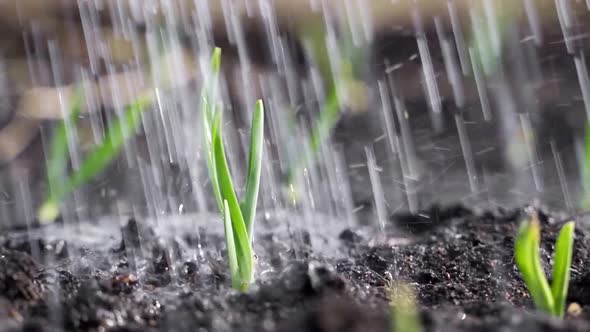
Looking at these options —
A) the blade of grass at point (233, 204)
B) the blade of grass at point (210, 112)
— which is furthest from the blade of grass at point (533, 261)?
the blade of grass at point (210, 112)

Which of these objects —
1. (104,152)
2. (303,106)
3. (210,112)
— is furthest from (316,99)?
(210,112)

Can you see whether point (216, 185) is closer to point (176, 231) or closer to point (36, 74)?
point (176, 231)

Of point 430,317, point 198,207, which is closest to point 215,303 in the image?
point 430,317

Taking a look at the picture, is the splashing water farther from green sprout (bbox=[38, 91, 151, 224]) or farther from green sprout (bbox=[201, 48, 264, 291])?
green sprout (bbox=[201, 48, 264, 291])

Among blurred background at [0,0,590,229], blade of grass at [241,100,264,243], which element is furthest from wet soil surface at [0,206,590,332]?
blurred background at [0,0,590,229]

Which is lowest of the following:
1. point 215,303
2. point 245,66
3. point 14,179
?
point 215,303

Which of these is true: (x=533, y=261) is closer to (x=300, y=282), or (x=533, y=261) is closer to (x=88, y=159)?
(x=300, y=282)

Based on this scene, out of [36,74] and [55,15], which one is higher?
[55,15]

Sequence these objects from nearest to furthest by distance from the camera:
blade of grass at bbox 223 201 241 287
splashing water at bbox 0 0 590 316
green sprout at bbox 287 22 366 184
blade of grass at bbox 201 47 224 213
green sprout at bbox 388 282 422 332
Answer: green sprout at bbox 388 282 422 332
blade of grass at bbox 223 201 241 287
blade of grass at bbox 201 47 224 213
splashing water at bbox 0 0 590 316
green sprout at bbox 287 22 366 184
